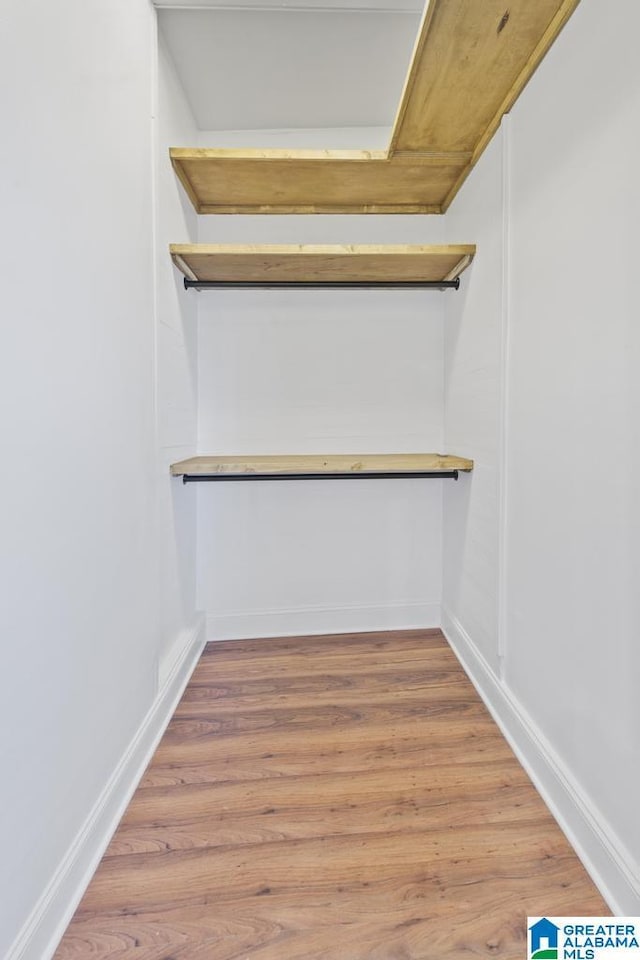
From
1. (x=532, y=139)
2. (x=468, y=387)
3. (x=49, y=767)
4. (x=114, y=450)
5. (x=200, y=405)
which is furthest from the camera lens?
(x=200, y=405)

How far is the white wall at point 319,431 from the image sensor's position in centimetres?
202

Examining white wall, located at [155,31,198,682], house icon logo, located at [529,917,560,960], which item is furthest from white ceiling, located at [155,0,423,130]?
house icon logo, located at [529,917,560,960]

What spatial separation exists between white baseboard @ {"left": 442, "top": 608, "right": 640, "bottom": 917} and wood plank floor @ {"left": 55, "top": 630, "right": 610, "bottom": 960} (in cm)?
3

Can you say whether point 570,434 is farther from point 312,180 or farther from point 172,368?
point 312,180

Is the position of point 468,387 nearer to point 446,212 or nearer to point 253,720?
point 446,212

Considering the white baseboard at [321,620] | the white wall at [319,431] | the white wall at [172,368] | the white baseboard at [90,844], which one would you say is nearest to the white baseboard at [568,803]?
the white baseboard at [321,620]

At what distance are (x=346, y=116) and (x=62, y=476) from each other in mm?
2066

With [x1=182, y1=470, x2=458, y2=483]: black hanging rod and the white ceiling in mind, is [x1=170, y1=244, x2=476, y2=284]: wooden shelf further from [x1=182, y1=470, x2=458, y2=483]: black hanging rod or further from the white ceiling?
[x1=182, y1=470, x2=458, y2=483]: black hanging rod

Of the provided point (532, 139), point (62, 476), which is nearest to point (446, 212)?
point (532, 139)

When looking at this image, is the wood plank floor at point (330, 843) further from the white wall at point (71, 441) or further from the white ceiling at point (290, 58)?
the white ceiling at point (290, 58)

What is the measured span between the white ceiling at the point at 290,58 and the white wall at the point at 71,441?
1.02 ft

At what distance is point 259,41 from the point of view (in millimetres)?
1550

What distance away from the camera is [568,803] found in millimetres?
1076

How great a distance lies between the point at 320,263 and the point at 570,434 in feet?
3.99
